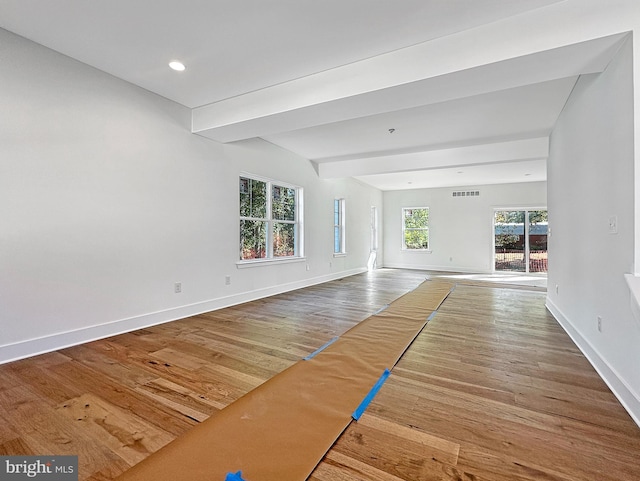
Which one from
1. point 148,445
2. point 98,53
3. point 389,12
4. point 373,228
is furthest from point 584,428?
point 373,228

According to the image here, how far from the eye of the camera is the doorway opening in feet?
27.9

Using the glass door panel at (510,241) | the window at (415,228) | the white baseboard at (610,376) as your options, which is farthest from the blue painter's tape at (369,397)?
the window at (415,228)

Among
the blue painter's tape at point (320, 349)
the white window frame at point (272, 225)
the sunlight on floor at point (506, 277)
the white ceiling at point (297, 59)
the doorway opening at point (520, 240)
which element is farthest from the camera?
the doorway opening at point (520, 240)

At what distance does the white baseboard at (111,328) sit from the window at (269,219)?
72cm

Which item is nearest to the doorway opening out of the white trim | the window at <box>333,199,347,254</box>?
the white trim

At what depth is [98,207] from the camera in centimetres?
301

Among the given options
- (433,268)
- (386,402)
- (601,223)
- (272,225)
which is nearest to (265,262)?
(272,225)

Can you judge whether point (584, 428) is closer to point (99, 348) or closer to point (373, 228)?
point (99, 348)

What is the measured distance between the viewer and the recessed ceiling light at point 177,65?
9.32 feet

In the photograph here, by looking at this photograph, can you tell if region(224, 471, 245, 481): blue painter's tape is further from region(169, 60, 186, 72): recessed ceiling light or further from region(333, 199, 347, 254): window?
region(333, 199, 347, 254): window

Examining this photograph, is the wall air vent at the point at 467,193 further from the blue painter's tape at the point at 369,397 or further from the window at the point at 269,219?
the blue painter's tape at the point at 369,397

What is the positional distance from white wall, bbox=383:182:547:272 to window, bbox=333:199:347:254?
336 centimetres

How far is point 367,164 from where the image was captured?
612cm

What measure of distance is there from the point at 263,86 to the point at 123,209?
200cm
